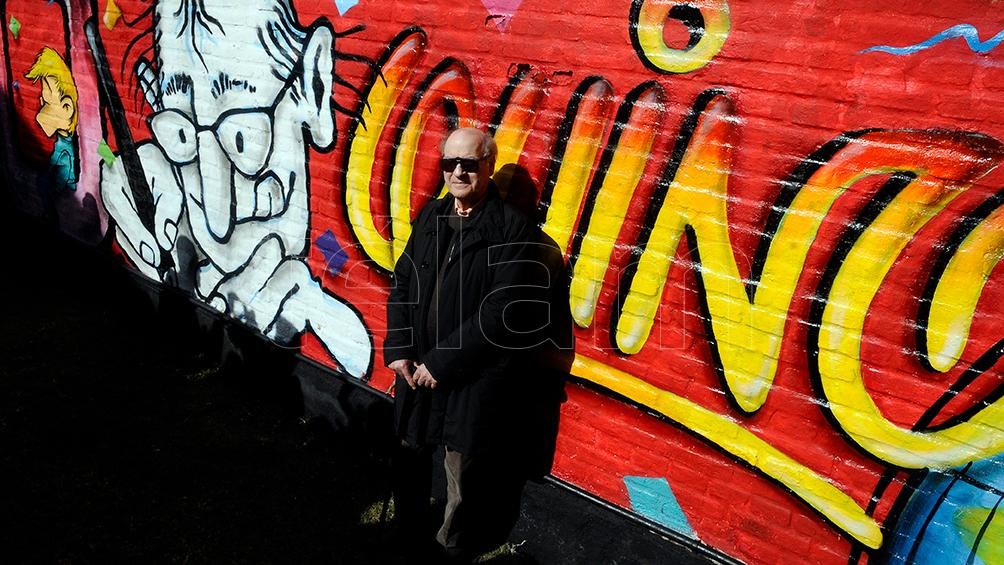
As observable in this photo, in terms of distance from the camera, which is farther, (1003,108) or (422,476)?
(422,476)

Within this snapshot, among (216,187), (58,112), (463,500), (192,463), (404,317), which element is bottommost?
(192,463)

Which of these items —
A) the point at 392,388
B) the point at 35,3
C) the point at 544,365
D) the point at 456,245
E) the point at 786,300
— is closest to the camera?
the point at 786,300

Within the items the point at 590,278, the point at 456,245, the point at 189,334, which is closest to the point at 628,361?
the point at 590,278

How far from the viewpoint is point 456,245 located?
2.80 m

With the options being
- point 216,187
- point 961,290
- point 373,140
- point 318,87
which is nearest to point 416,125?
point 373,140

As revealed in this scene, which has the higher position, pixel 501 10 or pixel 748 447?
pixel 501 10

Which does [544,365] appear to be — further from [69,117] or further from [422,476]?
[69,117]

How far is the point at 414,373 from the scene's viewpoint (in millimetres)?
2967

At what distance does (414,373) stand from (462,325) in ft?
1.19

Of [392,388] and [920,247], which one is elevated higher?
[920,247]

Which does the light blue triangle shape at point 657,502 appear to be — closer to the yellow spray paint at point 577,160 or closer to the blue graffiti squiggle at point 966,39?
the yellow spray paint at point 577,160

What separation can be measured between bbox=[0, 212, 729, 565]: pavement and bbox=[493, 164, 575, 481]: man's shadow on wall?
222mm

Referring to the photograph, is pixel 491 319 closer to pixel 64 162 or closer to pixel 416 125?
pixel 416 125

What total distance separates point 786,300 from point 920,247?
0.46 metres
